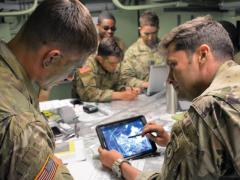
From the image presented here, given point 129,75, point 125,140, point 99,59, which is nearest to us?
point 125,140

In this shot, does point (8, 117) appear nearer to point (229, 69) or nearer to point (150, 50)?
point (229, 69)

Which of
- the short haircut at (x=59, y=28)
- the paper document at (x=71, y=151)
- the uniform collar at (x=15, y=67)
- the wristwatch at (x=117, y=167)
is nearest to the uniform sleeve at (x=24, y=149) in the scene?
the uniform collar at (x=15, y=67)

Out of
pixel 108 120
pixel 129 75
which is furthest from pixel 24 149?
pixel 129 75

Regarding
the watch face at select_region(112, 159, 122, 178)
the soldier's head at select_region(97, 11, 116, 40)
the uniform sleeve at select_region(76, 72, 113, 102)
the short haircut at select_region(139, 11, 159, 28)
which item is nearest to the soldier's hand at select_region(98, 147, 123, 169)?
the watch face at select_region(112, 159, 122, 178)

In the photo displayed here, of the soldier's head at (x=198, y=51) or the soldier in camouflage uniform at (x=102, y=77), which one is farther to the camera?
the soldier in camouflage uniform at (x=102, y=77)

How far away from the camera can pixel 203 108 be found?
91cm

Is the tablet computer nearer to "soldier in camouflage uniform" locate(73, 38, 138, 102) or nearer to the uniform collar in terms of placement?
the uniform collar

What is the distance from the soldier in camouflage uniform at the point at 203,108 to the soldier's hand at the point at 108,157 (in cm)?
7

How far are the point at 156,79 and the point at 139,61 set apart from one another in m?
0.98

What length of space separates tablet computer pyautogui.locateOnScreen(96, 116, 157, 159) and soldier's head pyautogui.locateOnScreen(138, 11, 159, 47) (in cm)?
197

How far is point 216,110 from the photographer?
2.94 feet

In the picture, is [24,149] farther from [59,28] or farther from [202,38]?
[202,38]

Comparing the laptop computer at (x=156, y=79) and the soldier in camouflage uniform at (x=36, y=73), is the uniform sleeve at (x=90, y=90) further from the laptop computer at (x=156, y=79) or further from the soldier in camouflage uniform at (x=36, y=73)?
the soldier in camouflage uniform at (x=36, y=73)

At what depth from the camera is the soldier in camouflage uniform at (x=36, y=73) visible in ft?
2.52
